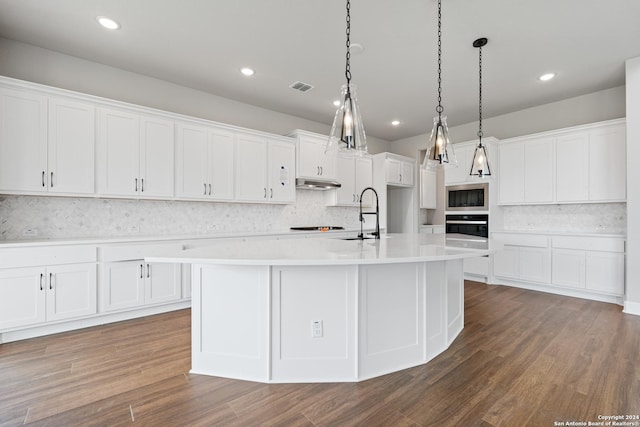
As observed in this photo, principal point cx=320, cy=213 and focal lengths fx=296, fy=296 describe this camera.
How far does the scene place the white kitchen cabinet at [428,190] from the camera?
642cm

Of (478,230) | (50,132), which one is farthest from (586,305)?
(50,132)

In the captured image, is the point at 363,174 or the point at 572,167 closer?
the point at 572,167

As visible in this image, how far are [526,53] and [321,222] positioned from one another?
3.80 m

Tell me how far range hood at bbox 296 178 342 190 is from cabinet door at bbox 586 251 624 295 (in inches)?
151

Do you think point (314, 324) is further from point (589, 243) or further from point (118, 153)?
point (589, 243)

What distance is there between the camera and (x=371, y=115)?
5.32 metres

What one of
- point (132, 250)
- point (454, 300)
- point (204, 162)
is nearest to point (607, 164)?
point (454, 300)

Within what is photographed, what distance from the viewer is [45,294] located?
2.77m

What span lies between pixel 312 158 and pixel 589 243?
4.19 metres

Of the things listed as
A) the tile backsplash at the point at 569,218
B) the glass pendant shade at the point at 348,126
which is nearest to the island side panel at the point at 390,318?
the glass pendant shade at the point at 348,126

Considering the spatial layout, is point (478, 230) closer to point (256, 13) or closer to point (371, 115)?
point (371, 115)

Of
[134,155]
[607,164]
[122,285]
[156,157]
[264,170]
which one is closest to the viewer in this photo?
[122,285]

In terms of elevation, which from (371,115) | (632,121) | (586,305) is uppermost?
(371,115)

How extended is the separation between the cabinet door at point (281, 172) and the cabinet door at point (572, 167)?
408 cm
